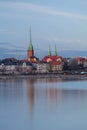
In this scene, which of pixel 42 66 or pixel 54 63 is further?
pixel 54 63

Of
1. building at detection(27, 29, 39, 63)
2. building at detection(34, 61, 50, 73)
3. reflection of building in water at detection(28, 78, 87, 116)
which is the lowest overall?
reflection of building in water at detection(28, 78, 87, 116)

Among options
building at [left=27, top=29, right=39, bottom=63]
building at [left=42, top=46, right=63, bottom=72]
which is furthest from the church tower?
building at [left=42, top=46, right=63, bottom=72]

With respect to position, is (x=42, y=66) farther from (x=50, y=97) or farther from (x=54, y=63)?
(x=50, y=97)

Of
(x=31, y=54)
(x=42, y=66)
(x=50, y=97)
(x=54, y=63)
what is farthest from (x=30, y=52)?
(x=50, y=97)

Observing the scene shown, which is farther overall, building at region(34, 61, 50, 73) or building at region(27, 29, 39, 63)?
building at region(27, 29, 39, 63)

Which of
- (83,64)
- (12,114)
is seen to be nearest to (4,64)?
(83,64)

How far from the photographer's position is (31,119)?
670 inches

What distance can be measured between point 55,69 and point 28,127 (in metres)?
96.5

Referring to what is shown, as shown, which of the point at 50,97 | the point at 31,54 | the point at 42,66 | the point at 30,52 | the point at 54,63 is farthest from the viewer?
the point at 31,54

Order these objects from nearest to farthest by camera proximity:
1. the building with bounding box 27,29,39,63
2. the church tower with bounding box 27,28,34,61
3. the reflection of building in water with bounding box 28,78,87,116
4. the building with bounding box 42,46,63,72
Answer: the reflection of building in water with bounding box 28,78,87,116
the building with bounding box 42,46,63,72
the church tower with bounding box 27,28,34,61
the building with bounding box 27,29,39,63

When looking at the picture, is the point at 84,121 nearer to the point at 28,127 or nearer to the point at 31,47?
the point at 28,127

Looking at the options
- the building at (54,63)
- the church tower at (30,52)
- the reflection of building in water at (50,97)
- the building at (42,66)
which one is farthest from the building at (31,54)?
the reflection of building in water at (50,97)

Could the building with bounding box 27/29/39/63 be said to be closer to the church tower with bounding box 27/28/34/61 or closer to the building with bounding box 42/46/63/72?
the church tower with bounding box 27/28/34/61

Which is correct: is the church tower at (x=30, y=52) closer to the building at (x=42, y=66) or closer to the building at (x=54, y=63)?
the building at (x=42, y=66)
